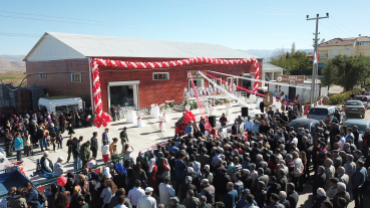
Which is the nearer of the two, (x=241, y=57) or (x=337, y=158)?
(x=337, y=158)

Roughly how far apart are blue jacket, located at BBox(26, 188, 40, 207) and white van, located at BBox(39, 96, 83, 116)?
12.2 m

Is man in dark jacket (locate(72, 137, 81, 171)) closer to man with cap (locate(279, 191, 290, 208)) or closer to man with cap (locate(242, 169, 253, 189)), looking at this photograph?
man with cap (locate(242, 169, 253, 189))

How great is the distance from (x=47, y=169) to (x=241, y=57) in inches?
989

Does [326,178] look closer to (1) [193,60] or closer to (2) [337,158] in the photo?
(2) [337,158]

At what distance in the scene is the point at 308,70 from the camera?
48781mm

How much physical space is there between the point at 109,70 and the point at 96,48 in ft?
8.60

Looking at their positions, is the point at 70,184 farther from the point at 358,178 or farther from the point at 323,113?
the point at 323,113

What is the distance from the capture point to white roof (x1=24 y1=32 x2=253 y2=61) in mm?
19828

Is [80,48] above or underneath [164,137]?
above

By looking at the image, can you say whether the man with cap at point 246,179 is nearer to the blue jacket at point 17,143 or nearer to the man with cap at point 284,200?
the man with cap at point 284,200

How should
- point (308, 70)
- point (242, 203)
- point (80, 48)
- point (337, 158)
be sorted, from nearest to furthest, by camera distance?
point (242, 203) < point (337, 158) < point (80, 48) < point (308, 70)

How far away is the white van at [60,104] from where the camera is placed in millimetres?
17125

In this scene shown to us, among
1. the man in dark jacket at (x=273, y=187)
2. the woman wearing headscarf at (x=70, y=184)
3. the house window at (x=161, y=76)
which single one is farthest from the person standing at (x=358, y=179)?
the house window at (x=161, y=76)

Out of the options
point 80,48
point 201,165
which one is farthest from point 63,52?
point 201,165
